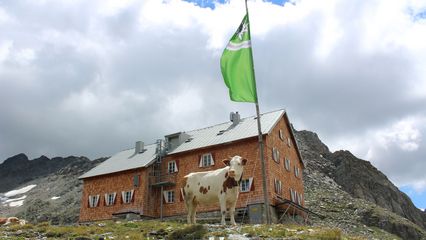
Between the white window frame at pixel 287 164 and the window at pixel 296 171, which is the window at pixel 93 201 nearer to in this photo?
the white window frame at pixel 287 164

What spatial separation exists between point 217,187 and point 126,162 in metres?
A: 28.4

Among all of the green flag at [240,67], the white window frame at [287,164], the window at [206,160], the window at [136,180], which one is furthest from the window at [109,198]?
the green flag at [240,67]

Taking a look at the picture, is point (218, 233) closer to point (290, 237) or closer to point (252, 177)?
point (290, 237)

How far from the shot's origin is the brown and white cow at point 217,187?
1942 cm

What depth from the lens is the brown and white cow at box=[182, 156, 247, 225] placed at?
19422 millimetres

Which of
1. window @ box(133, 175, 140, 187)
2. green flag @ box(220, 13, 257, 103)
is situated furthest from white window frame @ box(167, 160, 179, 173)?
green flag @ box(220, 13, 257, 103)

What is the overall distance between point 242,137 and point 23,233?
2367cm

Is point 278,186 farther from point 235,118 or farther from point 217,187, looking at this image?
point 217,187

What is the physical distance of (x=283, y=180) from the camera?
40406 millimetres

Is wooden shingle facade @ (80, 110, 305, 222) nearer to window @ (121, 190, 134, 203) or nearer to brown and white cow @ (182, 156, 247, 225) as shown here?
window @ (121, 190, 134, 203)

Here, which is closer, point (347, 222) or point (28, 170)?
point (347, 222)

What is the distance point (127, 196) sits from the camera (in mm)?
43500

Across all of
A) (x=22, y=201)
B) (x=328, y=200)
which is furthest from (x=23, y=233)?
(x=22, y=201)

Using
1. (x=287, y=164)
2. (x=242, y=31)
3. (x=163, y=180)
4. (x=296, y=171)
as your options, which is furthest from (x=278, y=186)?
(x=242, y=31)
